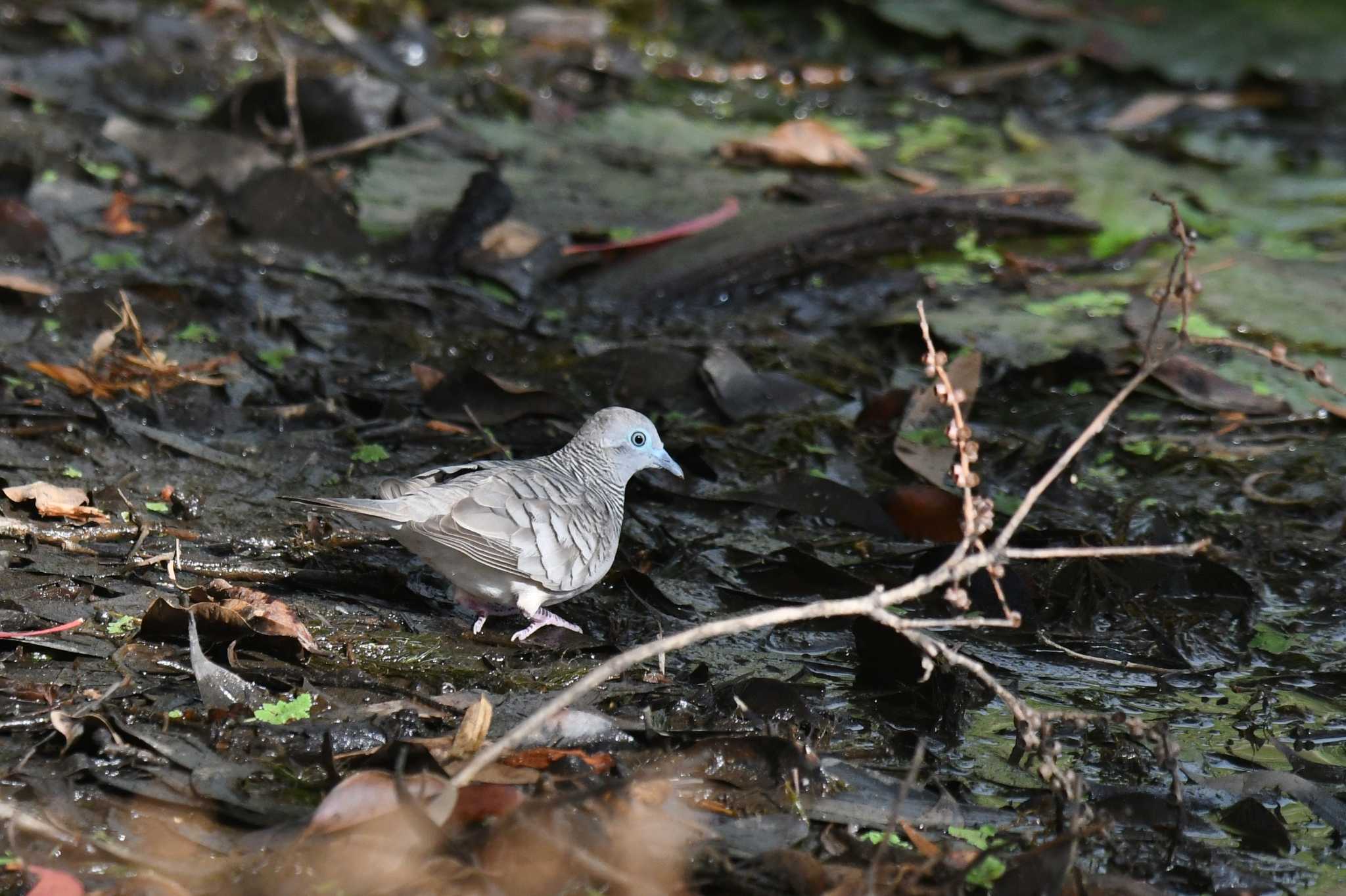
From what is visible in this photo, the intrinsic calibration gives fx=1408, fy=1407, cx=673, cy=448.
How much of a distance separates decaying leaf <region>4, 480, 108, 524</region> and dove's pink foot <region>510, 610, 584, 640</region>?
1272 mm

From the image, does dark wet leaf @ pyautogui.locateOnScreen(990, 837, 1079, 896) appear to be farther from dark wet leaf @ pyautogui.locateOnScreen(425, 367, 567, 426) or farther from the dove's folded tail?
dark wet leaf @ pyautogui.locateOnScreen(425, 367, 567, 426)

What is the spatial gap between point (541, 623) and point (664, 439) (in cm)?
145

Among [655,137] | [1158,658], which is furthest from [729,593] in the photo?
[655,137]

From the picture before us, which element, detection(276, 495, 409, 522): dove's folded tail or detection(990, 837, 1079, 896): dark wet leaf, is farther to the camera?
detection(276, 495, 409, 522): dove's folded tail

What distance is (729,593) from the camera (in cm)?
436

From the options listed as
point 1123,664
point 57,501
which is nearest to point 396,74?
point 57,501

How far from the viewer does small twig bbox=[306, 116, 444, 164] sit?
725 cm

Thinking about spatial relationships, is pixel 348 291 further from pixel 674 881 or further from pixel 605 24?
pixel 605 24

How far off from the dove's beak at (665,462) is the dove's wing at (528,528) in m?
0.49

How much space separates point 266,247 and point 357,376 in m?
1.36

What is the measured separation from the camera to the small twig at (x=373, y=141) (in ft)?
23.8

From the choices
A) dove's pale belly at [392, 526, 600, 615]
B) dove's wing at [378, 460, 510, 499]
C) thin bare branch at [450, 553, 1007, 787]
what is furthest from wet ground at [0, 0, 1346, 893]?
dove's wing at [378, 460, 510, 499]

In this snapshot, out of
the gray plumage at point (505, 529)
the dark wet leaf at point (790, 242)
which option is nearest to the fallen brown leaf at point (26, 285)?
the dark wet leaf at point (790, 242)

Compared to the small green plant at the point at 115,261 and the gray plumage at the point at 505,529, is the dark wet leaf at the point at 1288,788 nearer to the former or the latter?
the gray plumage at the point at 505,529
